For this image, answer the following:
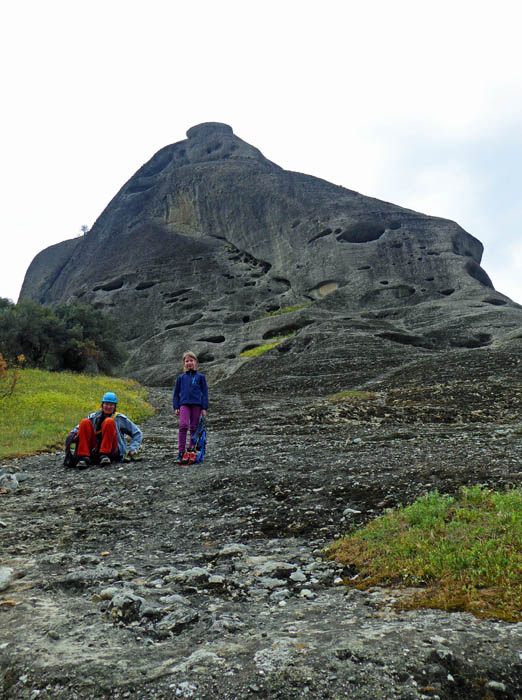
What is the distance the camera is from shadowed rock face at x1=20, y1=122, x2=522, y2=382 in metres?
43.3

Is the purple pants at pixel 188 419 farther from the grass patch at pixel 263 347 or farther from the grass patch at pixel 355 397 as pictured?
the grass patch at pixel 263 347

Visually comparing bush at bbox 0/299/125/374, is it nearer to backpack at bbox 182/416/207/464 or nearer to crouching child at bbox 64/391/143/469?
crouching child at bbox 64/391/143/469

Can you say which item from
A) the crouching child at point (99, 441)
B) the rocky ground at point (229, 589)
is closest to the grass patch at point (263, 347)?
the crouching child at point (99, 441)

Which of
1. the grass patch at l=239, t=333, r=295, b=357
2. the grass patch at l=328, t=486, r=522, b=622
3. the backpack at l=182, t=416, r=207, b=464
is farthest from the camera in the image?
the grass patch at l=239, t=333, r=295, b=357

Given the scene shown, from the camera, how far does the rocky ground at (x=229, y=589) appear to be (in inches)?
124

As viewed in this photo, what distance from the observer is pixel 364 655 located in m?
3.29

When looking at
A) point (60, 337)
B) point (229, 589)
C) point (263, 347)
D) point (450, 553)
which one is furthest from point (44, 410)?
point (263, 347)

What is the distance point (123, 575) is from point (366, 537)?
293 centimetres

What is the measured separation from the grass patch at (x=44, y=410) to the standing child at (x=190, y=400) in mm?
5187

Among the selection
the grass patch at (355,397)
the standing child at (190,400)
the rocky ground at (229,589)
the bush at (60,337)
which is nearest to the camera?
the rocky ground at (229,589)

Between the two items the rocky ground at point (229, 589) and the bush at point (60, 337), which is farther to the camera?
the bush at point (60, 337)

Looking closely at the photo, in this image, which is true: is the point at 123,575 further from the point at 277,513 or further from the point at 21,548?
the point at 277,513

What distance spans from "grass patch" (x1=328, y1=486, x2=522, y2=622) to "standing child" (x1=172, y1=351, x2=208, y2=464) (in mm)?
7928

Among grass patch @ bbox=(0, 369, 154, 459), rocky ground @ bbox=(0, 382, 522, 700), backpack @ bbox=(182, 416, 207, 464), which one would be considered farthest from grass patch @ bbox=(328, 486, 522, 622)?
grass patch @ bbox=(0, 369, 154, 459)
